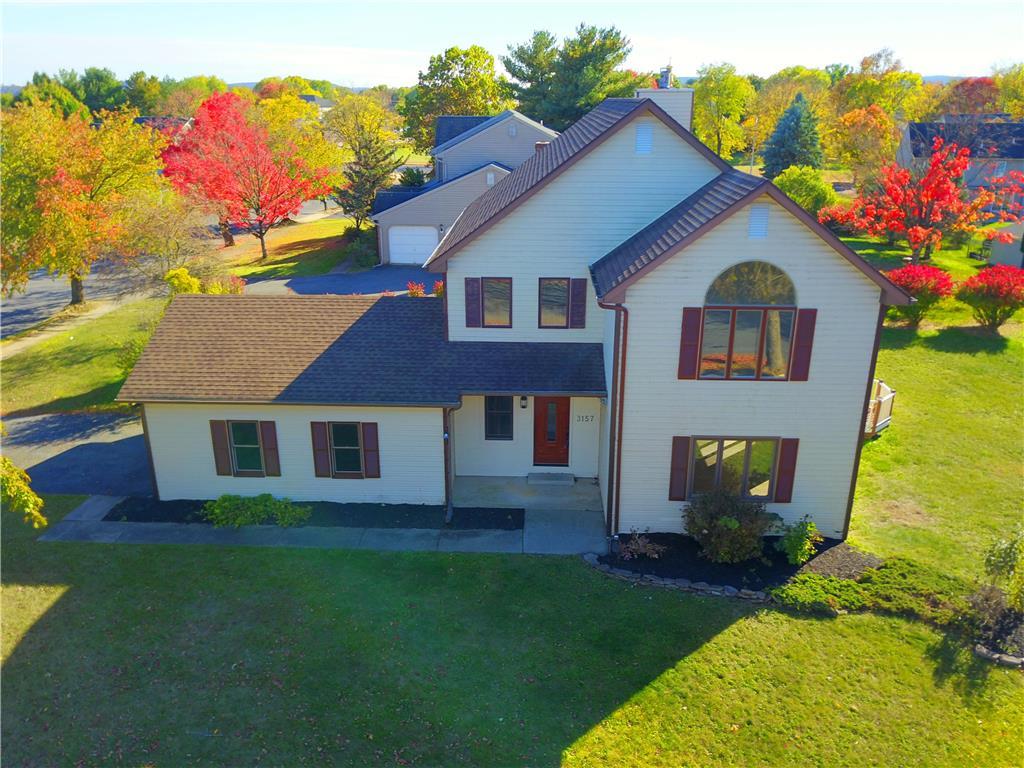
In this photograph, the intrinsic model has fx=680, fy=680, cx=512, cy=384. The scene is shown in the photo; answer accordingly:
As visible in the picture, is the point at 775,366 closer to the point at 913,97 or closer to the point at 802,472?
the point at 802,472

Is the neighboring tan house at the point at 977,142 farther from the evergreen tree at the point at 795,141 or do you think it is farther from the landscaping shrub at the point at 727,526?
the landscaping shrub at the point at 727,526

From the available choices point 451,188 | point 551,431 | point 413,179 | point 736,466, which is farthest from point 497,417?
point 413,179

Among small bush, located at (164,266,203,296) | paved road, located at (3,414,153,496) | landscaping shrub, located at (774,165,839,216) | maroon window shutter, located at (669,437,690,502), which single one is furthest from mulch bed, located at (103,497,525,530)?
landscaping shrub, located at (774,165,839,216)

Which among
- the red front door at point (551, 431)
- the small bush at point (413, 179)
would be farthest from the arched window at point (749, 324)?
the small bush at point (413, 179)

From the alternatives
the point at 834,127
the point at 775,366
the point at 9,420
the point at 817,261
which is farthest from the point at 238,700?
the point at 834,127

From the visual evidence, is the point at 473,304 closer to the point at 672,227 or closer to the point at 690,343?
the point at 672,227

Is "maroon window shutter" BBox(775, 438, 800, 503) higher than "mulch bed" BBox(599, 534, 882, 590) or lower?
higher

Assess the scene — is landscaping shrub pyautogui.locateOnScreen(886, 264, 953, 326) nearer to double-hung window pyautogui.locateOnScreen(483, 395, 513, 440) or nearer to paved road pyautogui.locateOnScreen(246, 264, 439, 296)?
double-hung window pyautogui.locateOnScreen(483, 395, 513, 440)
